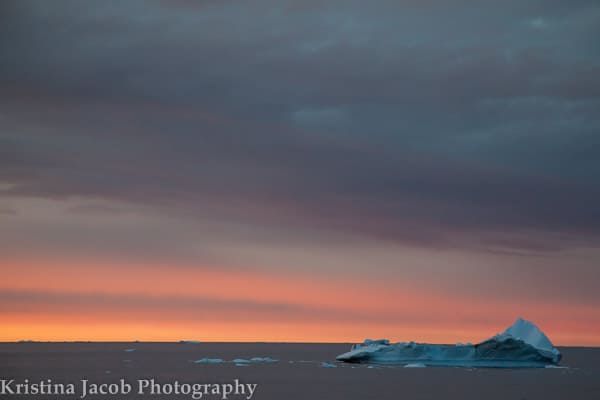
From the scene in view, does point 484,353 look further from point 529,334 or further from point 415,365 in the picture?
point 415,365

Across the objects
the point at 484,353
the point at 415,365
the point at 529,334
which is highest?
the point at 529,334

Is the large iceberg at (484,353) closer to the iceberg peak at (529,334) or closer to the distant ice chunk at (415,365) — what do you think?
the iceberg peak at (529,334)

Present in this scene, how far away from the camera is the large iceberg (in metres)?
69.8

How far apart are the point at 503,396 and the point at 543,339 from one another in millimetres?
29144

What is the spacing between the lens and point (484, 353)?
70.8 m

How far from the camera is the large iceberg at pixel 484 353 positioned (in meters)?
69.8

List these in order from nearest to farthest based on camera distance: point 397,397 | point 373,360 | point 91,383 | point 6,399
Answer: point 6,399 → point 397,397 → point 91,383 → point 373,360

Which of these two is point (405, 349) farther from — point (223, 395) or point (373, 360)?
point (223, 395)

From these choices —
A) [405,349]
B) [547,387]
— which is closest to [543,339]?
[405,349]

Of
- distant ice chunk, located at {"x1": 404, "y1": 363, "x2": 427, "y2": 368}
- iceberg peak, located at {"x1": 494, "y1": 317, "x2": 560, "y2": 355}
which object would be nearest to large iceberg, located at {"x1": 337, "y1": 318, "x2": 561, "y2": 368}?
iceberg peak, located at {"x1": 494, "y1": 317, "x2": 560, "y2": 355}

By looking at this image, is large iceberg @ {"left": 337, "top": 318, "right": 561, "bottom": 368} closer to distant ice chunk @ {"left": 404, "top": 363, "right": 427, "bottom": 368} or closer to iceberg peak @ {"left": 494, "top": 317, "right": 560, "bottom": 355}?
iceberg peak @ {"left": 494, "top": 317, "right": 560, "bottom": 355}

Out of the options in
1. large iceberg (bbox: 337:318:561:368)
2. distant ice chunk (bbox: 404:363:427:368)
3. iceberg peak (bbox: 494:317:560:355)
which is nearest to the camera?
distant ice chunk (bbox: 404:363:427:368)

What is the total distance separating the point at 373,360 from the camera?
74.6 metres

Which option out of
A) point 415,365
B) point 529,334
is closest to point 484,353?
point 529,334
